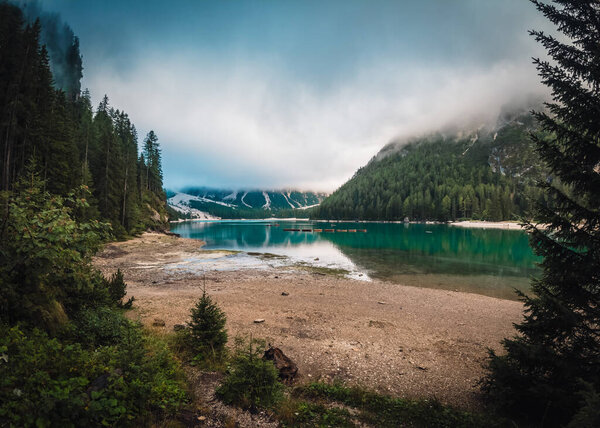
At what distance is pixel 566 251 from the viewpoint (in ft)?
19.5

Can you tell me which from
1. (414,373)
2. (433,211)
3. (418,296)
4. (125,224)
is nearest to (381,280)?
(418,296)

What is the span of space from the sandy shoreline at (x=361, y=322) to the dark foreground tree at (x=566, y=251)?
92.4 inches

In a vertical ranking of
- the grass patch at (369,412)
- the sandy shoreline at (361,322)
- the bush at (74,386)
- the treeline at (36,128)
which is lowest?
the sandy shoreline at (361,322)

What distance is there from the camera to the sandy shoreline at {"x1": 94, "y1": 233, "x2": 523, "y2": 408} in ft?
30.5

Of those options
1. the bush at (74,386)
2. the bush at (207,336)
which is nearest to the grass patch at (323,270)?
the bush at (207,336)

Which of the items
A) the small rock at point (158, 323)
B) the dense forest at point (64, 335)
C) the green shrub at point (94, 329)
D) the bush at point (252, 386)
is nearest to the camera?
the dense forest at point (64, 335)

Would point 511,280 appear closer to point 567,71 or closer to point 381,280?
point 381,280

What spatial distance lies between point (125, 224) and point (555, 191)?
206ft

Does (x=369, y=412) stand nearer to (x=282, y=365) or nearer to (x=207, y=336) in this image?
(x=282, y=365)

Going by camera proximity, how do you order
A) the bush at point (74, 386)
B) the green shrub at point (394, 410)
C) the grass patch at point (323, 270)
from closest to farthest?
the bush at point (74, 386)
the green shrub at point (394, 410)
the grass patch at point (323, 270)

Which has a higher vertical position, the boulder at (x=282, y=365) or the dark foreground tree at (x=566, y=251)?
the dark foreground tree at (x=566, y=251)

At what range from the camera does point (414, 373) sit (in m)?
9.47

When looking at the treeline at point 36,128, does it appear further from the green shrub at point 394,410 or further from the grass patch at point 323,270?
the grass patch at point 323,270

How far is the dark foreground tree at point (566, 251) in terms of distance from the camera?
5.57 metres
